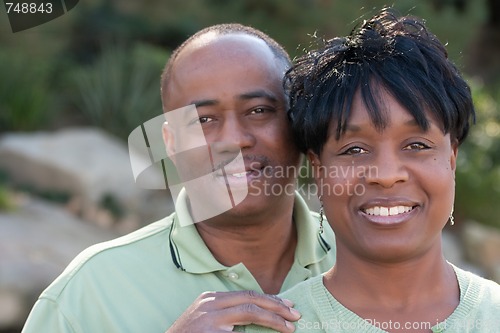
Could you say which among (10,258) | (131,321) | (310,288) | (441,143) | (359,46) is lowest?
(10,258)

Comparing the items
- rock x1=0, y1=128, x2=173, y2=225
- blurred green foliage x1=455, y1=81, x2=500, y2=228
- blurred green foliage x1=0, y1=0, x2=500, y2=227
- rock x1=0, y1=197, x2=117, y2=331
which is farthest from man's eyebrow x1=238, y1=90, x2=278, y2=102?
blurred green foliage x1=0, y1=0, x2=500, y2=227

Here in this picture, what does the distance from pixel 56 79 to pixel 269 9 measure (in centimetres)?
267

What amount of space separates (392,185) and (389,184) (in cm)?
A: 1

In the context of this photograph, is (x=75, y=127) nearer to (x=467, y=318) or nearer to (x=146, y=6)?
(x=146, y=6)

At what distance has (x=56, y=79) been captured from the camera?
33.2 ft

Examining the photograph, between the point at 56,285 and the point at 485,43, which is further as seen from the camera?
the point at 485,43

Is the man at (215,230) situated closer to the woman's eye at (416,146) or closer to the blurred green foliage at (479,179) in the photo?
the woman's eye at (416,146)

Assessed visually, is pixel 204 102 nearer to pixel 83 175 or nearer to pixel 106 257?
pixel 106 257

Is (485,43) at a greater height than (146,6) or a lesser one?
lesser

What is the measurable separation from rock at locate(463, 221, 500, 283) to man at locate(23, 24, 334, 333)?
5512 millimetres

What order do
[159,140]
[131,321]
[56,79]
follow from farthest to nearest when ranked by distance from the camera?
[56,79] → [159,140] → [131,321]

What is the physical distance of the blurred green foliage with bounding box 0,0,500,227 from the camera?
30.5ft

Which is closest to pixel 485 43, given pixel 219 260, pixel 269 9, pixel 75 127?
pixel 269 9

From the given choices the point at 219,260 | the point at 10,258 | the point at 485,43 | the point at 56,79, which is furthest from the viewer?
the point at 485,43
